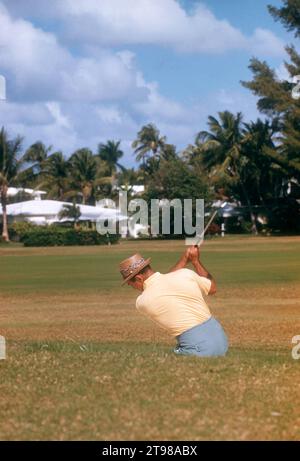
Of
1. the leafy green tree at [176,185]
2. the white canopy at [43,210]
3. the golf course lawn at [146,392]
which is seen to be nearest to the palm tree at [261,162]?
the leafy green tree at [176,185]

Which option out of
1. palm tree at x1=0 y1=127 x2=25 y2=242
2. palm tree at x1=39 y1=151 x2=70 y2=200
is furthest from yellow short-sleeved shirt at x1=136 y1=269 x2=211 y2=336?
palm tree at x1=39 y1=151 x2=70 y2=200

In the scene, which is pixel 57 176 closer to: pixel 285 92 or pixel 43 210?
pixel 43 210

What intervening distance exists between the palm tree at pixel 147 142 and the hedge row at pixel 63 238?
1895 inches

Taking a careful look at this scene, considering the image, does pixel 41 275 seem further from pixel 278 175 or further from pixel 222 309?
pixel 278 175

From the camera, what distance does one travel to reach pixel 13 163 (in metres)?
83.0

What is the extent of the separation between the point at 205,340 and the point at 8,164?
74525mm

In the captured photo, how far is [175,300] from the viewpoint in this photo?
30.3 ft

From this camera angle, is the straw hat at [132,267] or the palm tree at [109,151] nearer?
the straw hat at [132,267]

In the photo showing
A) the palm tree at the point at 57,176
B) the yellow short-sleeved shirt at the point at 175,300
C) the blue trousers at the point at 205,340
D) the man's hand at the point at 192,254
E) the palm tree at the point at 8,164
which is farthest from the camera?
the palm tree at the point at 57,176

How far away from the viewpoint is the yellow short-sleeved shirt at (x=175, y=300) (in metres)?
9.22

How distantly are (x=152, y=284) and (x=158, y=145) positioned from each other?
111 metres

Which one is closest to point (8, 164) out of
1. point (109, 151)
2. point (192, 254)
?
point (109, 151)

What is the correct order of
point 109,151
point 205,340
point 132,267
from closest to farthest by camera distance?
point 132,267, point 205,340, point 109,151

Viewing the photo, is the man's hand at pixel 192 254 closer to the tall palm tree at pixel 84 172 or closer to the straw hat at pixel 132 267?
the straw hat at pixel 132 267
